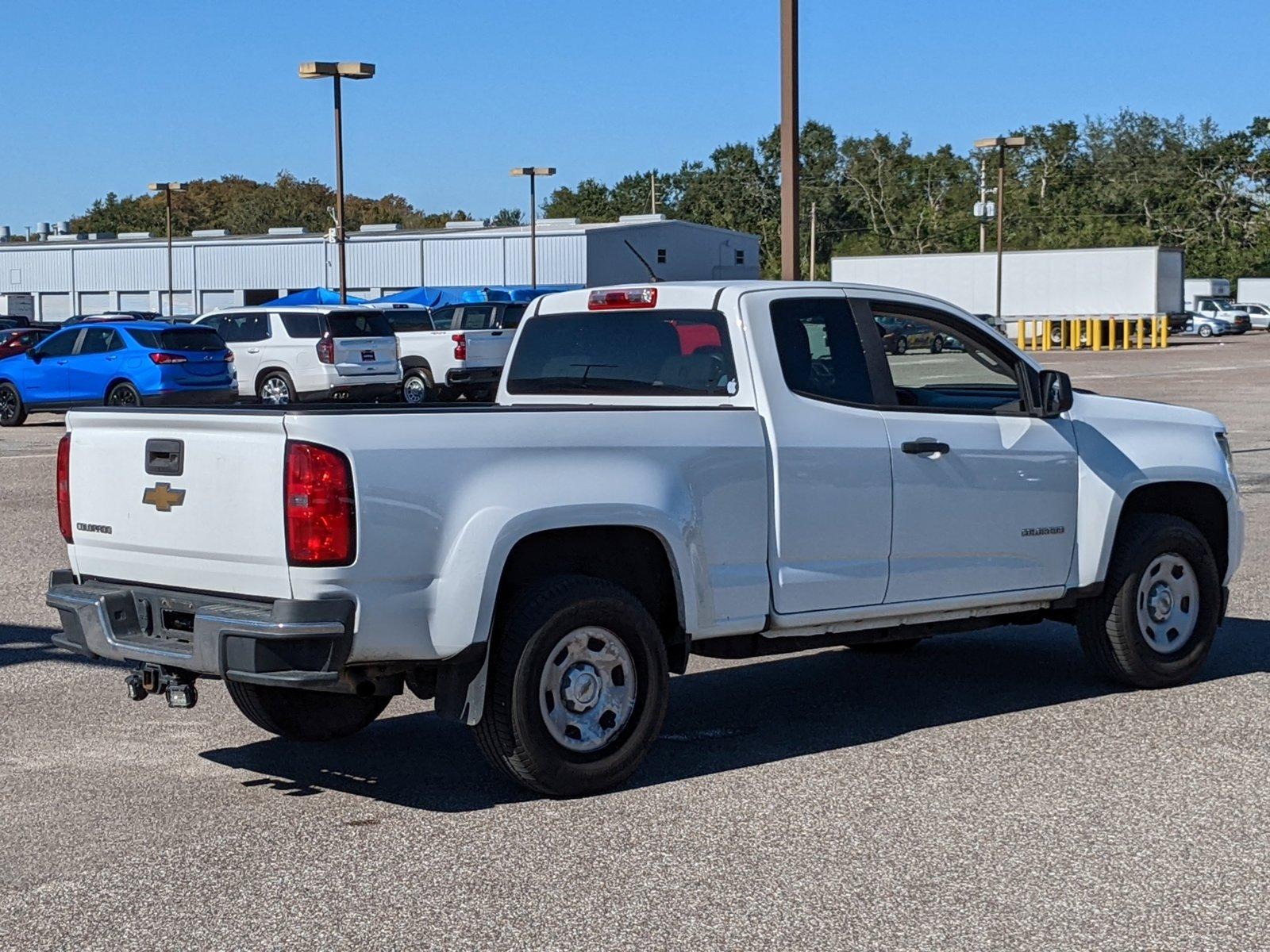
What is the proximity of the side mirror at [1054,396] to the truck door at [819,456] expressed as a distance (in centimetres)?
92

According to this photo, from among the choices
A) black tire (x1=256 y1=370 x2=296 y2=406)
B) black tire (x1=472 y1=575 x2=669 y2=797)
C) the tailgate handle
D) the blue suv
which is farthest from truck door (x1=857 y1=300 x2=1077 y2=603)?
black tire (x1=256 y1=370 x2=296 y2=406)

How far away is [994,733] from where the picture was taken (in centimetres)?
730

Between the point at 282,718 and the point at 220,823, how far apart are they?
3.75ft

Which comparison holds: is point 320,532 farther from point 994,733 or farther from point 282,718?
point 994,733

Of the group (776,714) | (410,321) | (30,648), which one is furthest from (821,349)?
(410,321)

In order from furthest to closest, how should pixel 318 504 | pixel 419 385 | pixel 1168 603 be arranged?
pixel 419 385 → pixel 1168 603 → pixel 318 504

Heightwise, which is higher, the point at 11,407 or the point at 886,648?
the point at 11,407

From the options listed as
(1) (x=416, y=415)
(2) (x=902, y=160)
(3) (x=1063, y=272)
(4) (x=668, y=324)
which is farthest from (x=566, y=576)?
(2) (x=902, y=160)

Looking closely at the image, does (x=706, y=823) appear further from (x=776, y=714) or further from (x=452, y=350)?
(x=452, y=350)

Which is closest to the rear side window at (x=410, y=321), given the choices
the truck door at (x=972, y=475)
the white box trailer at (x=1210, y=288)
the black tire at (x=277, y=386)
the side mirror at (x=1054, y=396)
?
the black tire at (x=277, y=386)

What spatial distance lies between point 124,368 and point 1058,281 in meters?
46.3

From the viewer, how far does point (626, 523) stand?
6254 mm

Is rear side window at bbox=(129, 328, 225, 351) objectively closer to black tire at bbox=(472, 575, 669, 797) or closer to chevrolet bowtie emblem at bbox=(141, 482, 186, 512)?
→ chevrolet bowtie emblem at bbox=(141, 482, 186, 512)

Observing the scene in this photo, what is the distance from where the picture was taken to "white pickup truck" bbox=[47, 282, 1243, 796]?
5.74 m
